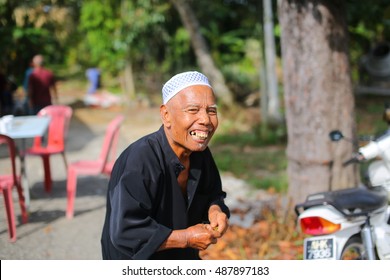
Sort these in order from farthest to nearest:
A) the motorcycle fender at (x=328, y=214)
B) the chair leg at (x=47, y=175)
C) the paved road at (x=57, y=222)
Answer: the chair leg at (x=47, y=175)
the paved road at (x=57, y=222)
the motorcycle fender at (x=328, y=214)


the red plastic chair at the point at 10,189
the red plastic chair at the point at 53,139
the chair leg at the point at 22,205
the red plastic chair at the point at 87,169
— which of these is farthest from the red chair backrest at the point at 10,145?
the red plastic chair at the point at 53,139

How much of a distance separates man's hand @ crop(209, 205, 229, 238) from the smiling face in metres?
0.34

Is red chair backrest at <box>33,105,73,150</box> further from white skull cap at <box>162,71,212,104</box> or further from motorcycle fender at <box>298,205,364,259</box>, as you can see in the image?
white skull cap at <box>162,71,212,104</box>

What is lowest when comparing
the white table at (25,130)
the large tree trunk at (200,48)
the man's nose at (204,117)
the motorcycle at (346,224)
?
the motorcycle at (346,224)

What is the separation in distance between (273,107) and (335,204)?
7.65 m

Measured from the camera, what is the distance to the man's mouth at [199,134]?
2.14 meters

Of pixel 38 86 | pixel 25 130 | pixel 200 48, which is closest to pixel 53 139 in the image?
pixel 25 130

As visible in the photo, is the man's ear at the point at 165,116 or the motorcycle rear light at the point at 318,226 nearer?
the man's ear at the point at 165,116

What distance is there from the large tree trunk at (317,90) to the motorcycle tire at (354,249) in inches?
47.3

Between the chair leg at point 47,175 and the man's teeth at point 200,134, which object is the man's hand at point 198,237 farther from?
the chair leg at point 47,175

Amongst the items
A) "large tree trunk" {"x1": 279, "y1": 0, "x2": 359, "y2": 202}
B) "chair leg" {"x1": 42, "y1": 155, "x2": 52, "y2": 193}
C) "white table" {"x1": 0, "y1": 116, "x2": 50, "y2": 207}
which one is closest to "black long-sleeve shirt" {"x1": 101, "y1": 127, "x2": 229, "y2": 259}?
"large tree trunk" {"x1": 279, "y1": 0, "x2": 359, "y2": 202}

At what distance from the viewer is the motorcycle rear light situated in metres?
3.21
